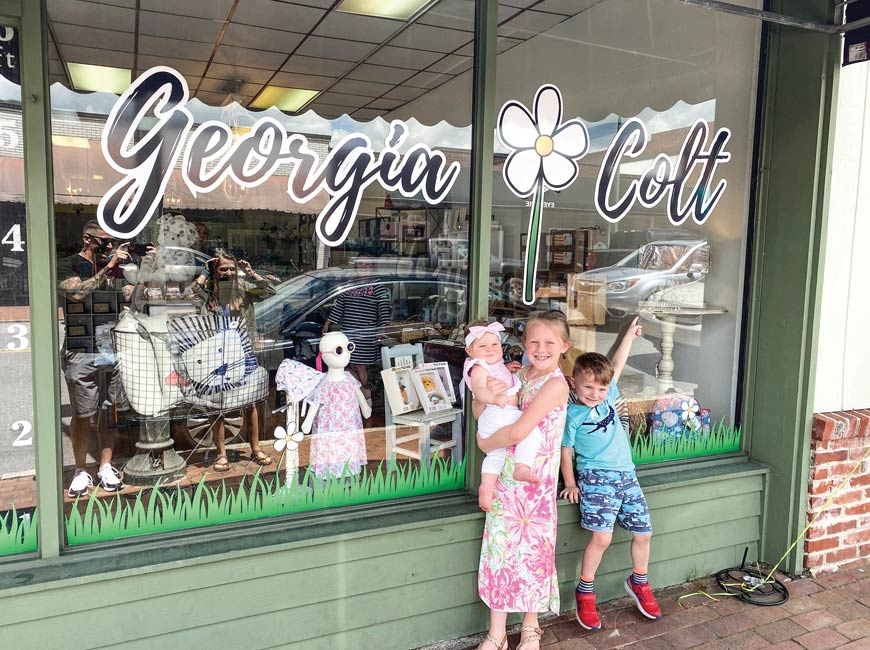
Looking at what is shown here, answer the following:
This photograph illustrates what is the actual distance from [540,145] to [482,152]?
1.59 ft

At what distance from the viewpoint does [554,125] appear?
125 inches

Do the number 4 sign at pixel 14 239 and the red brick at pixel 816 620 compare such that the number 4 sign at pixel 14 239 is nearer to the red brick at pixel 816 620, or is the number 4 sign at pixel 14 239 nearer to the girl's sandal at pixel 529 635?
the girl's sandal at pixel 529 635

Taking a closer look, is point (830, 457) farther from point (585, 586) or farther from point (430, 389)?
point (430, 389)

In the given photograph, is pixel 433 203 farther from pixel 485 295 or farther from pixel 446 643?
pixel 446 643

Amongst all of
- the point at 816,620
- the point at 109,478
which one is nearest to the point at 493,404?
the point at 109,478

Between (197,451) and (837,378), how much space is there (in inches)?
121

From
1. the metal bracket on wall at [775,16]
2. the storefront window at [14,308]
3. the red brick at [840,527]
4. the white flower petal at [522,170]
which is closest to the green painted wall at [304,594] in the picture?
the storefront window at [14,308]

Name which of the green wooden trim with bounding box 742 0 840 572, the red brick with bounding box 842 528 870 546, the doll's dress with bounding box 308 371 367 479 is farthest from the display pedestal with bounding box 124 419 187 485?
the red brick with bounding box 842 528 870 546

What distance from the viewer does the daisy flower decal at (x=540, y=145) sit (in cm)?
310

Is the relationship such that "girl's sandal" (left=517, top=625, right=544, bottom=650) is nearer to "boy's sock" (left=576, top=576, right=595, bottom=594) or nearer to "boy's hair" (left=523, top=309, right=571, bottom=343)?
"boy's sock" (left=576, top=576, right=595, bottom=594)

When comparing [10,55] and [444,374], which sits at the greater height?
[10,55]

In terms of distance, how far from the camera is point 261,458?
2.91 meters

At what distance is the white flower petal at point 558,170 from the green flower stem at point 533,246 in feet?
0.16

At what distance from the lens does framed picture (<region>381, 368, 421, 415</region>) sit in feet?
10.8
